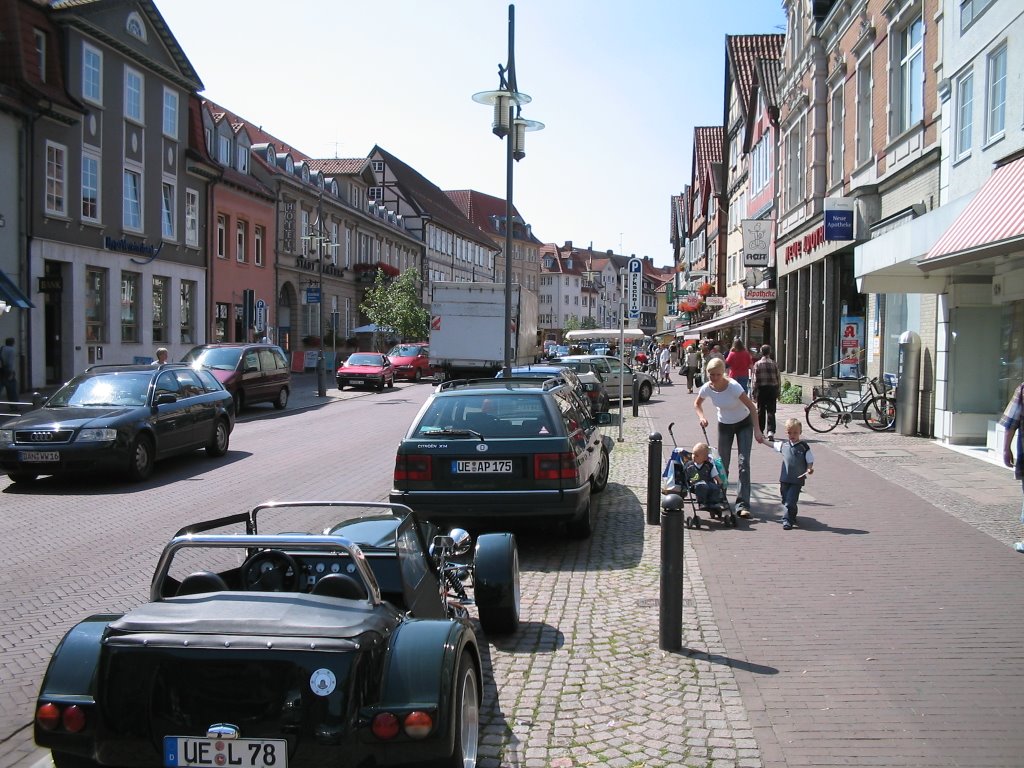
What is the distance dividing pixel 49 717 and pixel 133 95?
3158 cm

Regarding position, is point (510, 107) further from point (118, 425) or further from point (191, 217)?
point (191, 217)

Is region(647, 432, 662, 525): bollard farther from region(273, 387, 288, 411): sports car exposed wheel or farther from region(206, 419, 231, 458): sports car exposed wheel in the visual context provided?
region(273, 387, 288, 411): sports car exposed wheel

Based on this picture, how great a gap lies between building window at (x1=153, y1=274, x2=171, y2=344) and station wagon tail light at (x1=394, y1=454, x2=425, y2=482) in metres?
27.2

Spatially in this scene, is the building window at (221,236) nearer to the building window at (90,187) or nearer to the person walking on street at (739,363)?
the building window at (90,187)

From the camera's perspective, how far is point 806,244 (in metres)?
27.0

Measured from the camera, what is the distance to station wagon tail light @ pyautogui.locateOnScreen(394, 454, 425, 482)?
818cm

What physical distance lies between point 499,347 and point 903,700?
25798mm

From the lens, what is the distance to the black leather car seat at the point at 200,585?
3.61 metres

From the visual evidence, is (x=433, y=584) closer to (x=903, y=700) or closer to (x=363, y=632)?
(x=363, y=632)

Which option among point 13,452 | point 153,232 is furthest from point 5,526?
point 153,232

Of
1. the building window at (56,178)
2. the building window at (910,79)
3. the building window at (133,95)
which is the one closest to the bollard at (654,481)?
the building window at (910,79)

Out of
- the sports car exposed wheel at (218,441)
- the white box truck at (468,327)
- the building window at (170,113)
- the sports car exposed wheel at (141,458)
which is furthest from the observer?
the building window at (170,113)

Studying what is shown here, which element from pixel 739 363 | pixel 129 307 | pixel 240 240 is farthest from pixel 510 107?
pixel 240 240

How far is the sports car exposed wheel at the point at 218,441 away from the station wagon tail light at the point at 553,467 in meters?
8.20
